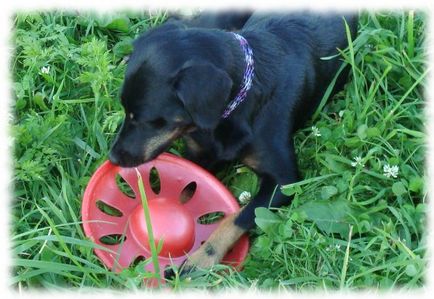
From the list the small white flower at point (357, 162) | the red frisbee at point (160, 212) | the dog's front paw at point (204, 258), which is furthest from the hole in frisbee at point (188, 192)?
the small white flower at point (357, 162)

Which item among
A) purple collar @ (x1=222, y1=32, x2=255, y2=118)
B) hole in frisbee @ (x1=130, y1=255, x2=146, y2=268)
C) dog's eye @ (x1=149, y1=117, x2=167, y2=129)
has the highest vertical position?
purple collar @ (x1=222, y1=32, x2=255, y2=118)

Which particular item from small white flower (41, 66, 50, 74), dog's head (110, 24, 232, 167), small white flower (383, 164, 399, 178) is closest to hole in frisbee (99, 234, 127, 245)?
dog's head (110, 24, 232, 167)

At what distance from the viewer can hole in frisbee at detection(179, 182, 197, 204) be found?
383cm

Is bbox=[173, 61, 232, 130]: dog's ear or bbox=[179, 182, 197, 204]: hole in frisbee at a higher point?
bbox=[173, 61, 232, 130]: dog's ear

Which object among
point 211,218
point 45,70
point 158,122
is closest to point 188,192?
point 211,218

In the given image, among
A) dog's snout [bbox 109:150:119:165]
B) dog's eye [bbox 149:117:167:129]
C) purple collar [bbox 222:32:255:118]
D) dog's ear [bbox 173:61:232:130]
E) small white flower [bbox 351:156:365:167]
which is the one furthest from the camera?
small white flower [bbox 351:156:365:167]

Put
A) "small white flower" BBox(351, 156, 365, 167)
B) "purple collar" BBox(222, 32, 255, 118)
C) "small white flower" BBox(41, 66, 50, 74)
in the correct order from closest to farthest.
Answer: "purple collar" BBox(222, 32, 255, 118) → "small white flower" BBox(351, 156, 365, 167) → "small white flower" BBox(41, 66, 50, 74)

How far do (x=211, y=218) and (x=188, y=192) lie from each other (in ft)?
0.63

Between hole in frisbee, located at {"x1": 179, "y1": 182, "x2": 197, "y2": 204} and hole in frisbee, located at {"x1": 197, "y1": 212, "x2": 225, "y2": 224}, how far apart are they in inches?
5.1

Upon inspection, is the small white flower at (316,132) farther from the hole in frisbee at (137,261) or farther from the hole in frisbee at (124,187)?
the hole in frisbee at (137,261)

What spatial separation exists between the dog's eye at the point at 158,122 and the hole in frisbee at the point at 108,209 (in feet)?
1.96

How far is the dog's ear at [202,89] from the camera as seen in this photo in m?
3.15

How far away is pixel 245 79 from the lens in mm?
3451

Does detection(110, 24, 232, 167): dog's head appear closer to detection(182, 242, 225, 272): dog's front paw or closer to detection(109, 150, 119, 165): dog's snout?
detection(109, 150, 119, 165): dog's snout
